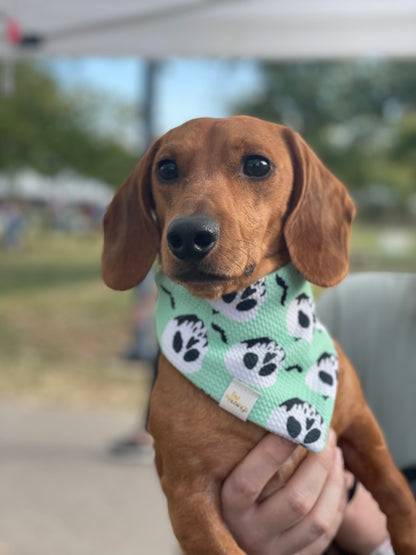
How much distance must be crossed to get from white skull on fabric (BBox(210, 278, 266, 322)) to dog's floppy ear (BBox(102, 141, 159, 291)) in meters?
0.14

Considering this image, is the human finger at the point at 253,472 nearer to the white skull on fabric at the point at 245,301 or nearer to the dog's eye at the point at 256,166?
the white skull on fabric at the point at 245,301

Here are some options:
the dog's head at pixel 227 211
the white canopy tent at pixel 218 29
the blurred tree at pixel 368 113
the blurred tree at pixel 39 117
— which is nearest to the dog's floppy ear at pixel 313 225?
the dog's head at pixel 227 211

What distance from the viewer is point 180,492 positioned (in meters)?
1.01

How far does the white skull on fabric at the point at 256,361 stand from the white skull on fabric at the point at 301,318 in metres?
0.04

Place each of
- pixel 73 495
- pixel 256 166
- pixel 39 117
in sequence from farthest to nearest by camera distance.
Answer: pixel 39 117 < pixel 73 495 < pixel 256 166

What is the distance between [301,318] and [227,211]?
0.92 ft

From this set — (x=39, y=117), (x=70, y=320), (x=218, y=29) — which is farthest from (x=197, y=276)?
(x=70, y=320)

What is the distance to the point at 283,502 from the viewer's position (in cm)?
113

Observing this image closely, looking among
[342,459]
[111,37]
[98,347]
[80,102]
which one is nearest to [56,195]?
[80,102]

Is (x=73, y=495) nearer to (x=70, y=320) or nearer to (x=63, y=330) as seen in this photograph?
(x=63, y=330)

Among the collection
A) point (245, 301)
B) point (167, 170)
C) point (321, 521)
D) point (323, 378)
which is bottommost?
point (321, 521)

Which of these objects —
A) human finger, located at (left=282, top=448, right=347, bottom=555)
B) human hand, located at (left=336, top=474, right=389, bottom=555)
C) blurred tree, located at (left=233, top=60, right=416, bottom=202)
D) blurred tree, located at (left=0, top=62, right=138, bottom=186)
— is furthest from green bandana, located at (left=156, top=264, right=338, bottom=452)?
blurred tree, located at (left=233, top=60, right=416, bottom=202)

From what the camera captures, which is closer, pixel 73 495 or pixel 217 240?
pixel 217 240

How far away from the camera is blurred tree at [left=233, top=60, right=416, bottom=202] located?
7.84 meters
